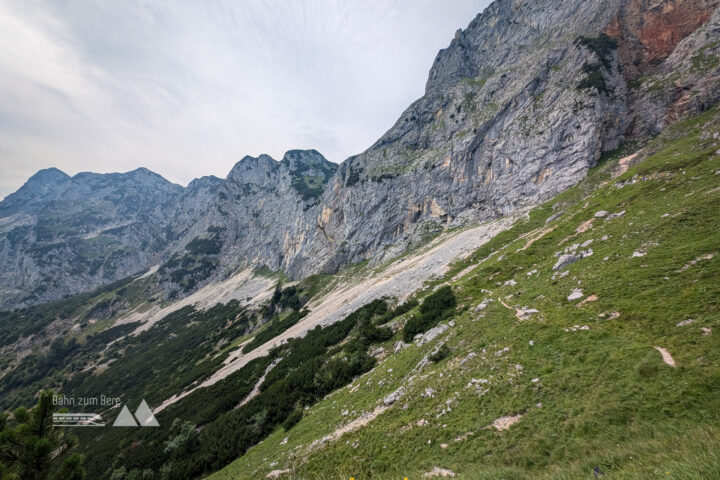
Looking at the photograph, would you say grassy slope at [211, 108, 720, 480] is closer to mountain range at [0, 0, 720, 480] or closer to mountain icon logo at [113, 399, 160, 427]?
mountain range at [0, 0, 720, 480]

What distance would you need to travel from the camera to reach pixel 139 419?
45156mm

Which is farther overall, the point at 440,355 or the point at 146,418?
the point at 146,418

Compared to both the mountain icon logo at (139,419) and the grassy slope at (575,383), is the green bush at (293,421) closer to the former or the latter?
the grassy slope at (575,383)

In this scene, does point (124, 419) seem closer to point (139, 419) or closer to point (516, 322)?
point (139, 419)

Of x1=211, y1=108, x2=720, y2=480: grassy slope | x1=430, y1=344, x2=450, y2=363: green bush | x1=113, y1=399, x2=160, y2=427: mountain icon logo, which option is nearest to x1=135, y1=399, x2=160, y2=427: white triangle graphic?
x1=113, y1=399, x2=160, y2=427: mountain icon logo

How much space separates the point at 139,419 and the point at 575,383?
64955mm

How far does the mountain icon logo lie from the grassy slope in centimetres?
3417

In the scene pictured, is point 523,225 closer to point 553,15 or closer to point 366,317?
point 366,317

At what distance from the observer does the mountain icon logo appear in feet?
136

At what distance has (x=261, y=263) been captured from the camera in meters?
177

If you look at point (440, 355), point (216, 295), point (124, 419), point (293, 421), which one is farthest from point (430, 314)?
point (216, 295)

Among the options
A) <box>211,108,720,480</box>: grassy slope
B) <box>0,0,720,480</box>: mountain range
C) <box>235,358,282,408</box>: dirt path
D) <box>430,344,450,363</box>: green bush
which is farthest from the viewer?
<box>235,358,282,408</box>: dirt path

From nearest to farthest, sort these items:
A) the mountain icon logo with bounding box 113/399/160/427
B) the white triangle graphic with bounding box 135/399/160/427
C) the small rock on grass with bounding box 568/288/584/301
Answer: the small rock on grass with bounding box 568/288/584/301 < the white triangle graphic with bounding box 135/399/160/427 < the mountain icon logo with bounding box 113/399/160/427

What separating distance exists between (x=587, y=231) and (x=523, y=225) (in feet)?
63.5
